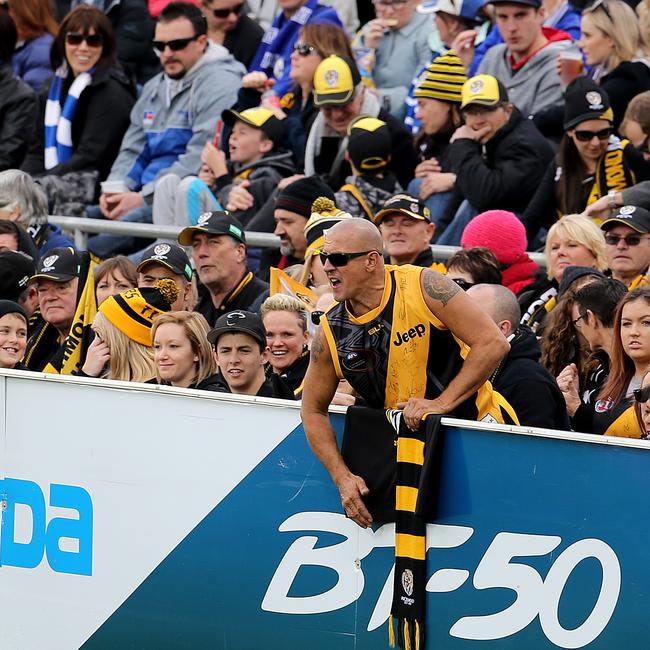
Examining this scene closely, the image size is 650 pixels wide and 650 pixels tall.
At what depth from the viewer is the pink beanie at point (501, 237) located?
27.3ft

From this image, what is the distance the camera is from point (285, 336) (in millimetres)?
7480

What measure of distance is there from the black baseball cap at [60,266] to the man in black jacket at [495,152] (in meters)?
2.64

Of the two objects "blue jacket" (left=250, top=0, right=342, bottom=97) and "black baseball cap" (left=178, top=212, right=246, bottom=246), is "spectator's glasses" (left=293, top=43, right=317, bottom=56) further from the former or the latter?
"black baseball cap" (left=178, top=212, right=246, bottom=246)

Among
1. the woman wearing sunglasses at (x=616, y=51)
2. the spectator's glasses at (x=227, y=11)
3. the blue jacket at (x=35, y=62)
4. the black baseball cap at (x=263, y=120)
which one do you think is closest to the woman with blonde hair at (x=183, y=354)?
the black baseball cap at (x=263, y=120)

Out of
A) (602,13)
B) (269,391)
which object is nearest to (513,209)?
(602,13)

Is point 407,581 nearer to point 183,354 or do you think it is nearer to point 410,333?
point 410,333

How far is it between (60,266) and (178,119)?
3.40 meters

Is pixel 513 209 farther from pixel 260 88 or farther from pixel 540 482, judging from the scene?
pixel 540 482

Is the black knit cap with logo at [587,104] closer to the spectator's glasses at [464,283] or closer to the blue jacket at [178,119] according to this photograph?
the spectator's glasses at [464,283]

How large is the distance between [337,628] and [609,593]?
49.6 inches

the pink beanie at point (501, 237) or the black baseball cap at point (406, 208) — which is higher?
the black baseball cap at point (406, 208)

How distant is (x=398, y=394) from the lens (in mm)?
5840

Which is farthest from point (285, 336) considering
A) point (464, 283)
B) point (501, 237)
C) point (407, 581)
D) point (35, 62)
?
point (35, 62)

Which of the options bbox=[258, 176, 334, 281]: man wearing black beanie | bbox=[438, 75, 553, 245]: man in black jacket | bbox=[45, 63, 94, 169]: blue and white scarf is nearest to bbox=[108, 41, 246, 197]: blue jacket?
bbox=[45, 63, 94, 169]: blue and white scarf
